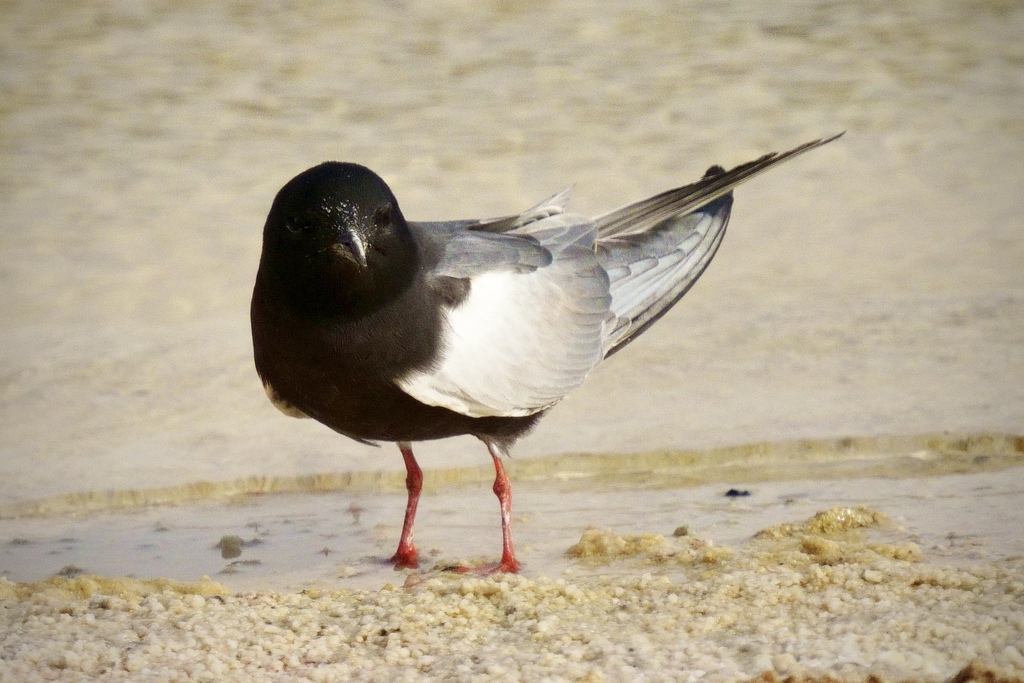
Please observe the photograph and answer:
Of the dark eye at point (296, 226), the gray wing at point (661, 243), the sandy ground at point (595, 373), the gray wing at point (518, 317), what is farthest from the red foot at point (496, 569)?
the dark eye at point (296, 226)

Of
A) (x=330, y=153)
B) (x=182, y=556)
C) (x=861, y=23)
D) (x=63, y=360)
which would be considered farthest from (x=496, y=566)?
(x=861, y=23)

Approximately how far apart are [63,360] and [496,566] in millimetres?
3139

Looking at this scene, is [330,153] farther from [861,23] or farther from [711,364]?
[861,23]

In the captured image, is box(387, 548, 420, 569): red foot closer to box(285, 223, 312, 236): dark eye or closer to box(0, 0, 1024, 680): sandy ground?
box(0, 0, 1024, 680): sandy ground

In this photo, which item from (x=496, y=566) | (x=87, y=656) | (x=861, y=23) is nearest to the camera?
(x=87, y=656)

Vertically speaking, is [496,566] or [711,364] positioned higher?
[711,364]

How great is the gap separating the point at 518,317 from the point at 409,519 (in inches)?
31.6

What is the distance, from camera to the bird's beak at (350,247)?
4035mm

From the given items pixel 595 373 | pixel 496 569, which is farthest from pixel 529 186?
pixel 496 569

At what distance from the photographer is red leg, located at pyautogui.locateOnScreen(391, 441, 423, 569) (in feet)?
15.7

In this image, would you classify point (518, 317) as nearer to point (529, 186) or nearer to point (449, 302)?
point (449, 302)

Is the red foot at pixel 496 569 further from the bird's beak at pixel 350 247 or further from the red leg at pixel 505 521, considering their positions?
the bird's beak at pixel 350 247

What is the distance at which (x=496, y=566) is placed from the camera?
4.61 m

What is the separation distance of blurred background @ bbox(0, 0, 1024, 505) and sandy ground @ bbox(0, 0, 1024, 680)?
30mm
